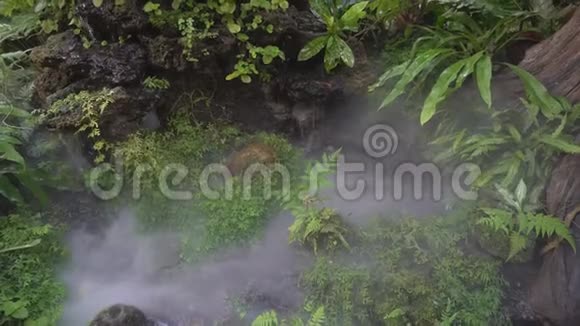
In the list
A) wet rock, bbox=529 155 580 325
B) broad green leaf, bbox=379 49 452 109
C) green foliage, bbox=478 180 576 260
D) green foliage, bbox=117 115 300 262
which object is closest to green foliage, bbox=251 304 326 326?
green foliage, bbox=117 115 300 262

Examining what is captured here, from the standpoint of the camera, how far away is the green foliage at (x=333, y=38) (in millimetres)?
3195

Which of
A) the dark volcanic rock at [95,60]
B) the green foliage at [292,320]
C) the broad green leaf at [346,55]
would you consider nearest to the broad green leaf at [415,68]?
the broad green leaf at [346,55]

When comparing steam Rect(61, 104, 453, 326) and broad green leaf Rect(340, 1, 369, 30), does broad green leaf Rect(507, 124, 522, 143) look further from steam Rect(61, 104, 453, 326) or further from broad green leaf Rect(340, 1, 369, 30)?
broad green leaf Rect(340, 1, 369, 30)

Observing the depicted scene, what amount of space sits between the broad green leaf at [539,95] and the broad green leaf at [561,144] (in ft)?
0.46

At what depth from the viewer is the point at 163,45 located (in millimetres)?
3123

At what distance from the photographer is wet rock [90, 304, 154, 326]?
2369 mm

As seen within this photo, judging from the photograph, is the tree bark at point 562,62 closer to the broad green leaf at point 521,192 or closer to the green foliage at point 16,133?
the broad green leaf at point 521,192

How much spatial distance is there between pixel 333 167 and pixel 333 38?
0.93 m

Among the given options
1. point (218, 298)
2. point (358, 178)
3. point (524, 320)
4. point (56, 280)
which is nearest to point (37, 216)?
point (56, 280)

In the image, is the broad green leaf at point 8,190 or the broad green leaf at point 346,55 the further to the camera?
the broad green leaf at point 346,55

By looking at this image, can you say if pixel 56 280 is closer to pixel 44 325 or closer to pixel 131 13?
pixel 44 325

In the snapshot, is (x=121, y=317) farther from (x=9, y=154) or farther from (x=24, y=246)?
(x=9, y=154)

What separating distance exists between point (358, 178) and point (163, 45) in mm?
1682

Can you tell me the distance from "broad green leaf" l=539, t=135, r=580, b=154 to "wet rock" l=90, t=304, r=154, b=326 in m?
2.42
